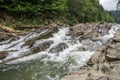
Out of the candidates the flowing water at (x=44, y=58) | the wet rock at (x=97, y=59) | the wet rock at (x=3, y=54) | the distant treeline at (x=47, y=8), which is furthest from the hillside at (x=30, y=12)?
the wet rock at (x=97, y=59)

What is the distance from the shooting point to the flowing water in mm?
14523

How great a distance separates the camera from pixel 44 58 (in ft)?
59.2

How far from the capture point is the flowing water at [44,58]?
1452cm

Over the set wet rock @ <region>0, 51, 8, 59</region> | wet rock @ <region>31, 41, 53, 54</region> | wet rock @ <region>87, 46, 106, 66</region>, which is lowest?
wet rock @ <region>0, 51, 8, 59</region>

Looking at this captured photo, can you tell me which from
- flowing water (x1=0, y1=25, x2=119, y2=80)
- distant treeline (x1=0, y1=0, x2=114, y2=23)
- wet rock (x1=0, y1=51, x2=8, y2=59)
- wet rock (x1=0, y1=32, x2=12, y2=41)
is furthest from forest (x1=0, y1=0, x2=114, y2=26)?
wet rock (x1=0, y1=51, x2=8, y2=59)

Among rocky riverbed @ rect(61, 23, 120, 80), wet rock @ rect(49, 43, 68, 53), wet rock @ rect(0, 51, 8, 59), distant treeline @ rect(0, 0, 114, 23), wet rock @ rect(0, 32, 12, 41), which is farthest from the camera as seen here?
distant treeline @ rect(0, 0, 114, 23)

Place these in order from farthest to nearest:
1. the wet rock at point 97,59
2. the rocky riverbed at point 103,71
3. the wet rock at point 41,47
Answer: the wet rock at point 41,47 < the wet rock at point 97,59 < the rocky riverbed at point 103,71

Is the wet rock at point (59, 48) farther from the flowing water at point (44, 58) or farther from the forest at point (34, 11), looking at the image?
the forest at point (34, 11)

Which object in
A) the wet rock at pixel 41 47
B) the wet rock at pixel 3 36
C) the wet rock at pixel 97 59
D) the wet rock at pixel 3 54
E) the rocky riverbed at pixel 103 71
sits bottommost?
the wet rock at pixel 3 36

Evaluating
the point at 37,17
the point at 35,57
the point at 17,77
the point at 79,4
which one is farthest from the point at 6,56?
the point at 79,4

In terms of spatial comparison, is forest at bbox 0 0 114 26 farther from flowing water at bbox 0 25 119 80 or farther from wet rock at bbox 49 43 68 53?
wet rock at bbox 49 43 68 53

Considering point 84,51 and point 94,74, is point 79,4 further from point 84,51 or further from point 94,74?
point 94,74

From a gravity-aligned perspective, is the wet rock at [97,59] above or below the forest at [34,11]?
above

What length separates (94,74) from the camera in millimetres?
10312
